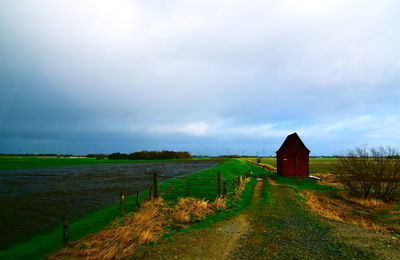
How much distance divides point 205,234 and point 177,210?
4.25m

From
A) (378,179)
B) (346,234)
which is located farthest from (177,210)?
(378,179)

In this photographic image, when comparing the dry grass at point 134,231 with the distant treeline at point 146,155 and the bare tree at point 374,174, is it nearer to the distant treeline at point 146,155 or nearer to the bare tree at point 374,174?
the bare tree at point 374,174

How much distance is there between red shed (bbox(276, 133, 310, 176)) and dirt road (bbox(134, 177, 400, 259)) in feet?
98.4

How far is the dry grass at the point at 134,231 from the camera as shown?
29.5ft

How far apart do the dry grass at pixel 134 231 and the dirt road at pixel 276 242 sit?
3.05ft

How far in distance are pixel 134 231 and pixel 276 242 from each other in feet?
22.2

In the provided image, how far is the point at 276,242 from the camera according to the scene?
1009 centimetres

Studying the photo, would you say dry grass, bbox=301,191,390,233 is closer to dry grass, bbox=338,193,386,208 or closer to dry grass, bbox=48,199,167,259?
dry grass, bbox=338,193,386,208

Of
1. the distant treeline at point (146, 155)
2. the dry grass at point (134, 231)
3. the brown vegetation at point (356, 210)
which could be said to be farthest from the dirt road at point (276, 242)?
the distant treeline at point (146, 155)

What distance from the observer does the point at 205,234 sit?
36.6ft

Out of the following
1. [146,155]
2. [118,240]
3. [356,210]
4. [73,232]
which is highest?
[118,240]

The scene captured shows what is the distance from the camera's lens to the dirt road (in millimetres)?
8781

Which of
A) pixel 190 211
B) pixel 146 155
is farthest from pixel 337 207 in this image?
pixel 146 155

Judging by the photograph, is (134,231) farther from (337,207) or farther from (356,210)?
(356,210)
